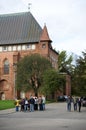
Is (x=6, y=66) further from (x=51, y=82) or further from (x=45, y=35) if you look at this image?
(x=51, y=82)

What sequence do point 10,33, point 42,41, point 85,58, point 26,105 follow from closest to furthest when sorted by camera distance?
point 26,105 → point 85,58 → point 42,41 → point 10,33

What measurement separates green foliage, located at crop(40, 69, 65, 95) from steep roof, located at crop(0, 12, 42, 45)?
1166 cm

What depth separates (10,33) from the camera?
8394cm

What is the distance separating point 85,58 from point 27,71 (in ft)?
101

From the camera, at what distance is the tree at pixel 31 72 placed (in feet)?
228

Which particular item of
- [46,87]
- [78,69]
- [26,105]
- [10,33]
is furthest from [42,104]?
[10,33]

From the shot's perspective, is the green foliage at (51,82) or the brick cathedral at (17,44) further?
the brick cathedral at (17,44)

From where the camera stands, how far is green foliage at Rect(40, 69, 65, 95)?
67812 mm

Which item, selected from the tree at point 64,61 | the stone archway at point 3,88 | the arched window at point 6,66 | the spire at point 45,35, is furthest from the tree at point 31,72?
the tree at point 64,61

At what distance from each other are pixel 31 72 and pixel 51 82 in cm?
454

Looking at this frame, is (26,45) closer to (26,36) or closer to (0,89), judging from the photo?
(26,36)

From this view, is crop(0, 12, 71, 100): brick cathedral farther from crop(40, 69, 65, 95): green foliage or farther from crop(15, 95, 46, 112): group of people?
crop(15, 95, 46, 112): group of people

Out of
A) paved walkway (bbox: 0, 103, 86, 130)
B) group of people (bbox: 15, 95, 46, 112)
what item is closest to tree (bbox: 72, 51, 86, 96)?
group of people (bbox: 15, 95, 46, 112)

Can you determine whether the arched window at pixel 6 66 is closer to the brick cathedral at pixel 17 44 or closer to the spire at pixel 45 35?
the brick cathedral at pixel 17 44
